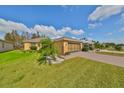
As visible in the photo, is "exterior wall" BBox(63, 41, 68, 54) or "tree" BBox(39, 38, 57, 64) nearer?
"tree" BBox(39, 38, 57, 64)

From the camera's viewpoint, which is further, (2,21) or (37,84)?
(2,21)

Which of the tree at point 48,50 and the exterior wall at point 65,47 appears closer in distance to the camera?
the tree at point 48,50

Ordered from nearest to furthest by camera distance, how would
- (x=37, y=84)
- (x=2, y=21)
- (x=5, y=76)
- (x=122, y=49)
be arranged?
(x=37, y=84) → (x=5, y=76) → (x=2, y=21) → (x=122, y=49)

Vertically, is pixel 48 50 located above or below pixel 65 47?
below

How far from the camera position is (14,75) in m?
8.84

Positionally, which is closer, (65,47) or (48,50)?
(48,50)

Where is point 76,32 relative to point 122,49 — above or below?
above

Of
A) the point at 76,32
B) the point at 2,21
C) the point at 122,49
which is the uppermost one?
the point at 2,21

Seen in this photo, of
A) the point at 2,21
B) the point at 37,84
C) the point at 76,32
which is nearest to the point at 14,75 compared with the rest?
the point at 37,84

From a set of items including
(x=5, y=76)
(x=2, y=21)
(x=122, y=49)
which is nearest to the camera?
(x=5, y=76)

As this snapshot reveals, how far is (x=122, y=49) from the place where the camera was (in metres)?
22.8
